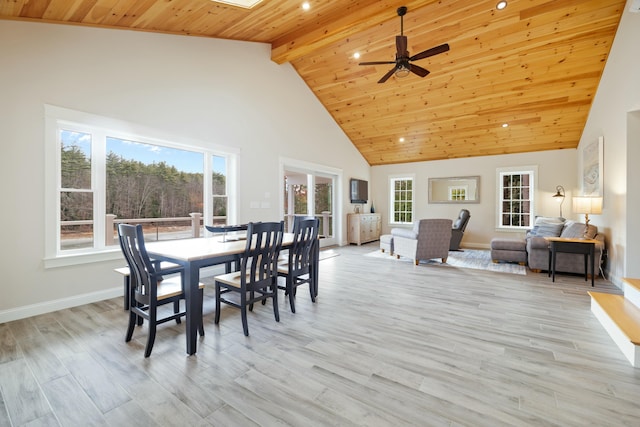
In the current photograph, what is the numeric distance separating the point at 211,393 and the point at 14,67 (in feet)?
11.6

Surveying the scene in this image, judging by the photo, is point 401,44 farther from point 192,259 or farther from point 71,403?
point 71,403

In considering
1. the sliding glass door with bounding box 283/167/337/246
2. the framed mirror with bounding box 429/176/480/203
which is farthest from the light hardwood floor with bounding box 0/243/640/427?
the framed mirror with bounding box 429/176/480/203

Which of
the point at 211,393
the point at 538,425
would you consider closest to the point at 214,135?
the point at 211,393

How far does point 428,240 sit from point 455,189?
3441 mm

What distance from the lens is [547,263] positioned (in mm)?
4738

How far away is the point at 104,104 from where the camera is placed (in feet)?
11.2

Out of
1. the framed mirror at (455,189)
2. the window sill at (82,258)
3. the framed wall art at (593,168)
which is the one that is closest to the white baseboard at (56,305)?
the window sill at (82,258)

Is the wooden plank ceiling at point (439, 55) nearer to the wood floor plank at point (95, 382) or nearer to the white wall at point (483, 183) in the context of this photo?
the white wall at point (483, 183)

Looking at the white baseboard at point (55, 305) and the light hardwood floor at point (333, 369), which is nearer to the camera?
the light hardwood floor at point (333, 369)

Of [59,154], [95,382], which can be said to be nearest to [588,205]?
[95,382]

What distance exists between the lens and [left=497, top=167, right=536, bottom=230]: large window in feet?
24.0

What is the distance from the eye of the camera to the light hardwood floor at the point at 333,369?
1.58 metres

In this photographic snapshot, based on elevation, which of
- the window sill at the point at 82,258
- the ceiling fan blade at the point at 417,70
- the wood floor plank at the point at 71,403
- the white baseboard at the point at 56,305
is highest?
the ceiling fan blade at the point at 417,70

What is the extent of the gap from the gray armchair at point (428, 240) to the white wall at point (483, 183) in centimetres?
291
